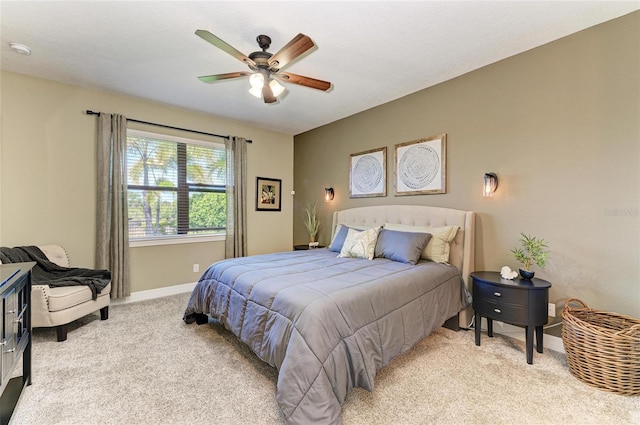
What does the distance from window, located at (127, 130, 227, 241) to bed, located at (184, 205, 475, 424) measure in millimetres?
1784

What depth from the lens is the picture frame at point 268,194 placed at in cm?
521

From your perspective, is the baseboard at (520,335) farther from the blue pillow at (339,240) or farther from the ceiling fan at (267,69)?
the ceiling fan at (267,69)

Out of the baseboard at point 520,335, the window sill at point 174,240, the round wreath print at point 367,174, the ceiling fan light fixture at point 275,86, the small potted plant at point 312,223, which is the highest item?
the ceiling fan light fixture at point 275,86

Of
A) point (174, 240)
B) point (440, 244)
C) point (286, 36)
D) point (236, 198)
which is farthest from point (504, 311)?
point (174, 240)

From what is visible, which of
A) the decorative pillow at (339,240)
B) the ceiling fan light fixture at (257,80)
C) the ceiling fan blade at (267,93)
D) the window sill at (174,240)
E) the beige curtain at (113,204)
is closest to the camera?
the ceiling fan light fixture at (257,80)

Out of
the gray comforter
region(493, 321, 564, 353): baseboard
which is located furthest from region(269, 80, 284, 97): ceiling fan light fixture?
region(493, 321, 564, 353): baseboard

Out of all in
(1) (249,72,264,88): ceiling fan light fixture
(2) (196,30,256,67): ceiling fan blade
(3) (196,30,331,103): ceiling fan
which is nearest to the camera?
(2) (196,30,256,67): ceiling fan blade

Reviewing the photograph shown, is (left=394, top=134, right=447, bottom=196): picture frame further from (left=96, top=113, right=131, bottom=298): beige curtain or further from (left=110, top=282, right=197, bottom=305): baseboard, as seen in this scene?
(left=96, top=113, right=131, bottom=298): beige curtain

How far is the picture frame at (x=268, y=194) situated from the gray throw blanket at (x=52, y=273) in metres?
2.58

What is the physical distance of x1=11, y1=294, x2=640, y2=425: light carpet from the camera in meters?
1.72

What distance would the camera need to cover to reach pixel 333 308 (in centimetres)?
180

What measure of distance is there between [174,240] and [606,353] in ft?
16.0

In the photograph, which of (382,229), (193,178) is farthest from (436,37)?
(193,178)

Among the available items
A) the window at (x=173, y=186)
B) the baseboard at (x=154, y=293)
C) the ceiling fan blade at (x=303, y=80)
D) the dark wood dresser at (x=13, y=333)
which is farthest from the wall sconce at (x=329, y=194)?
the dark wood dresser at (x=13, y=333)
